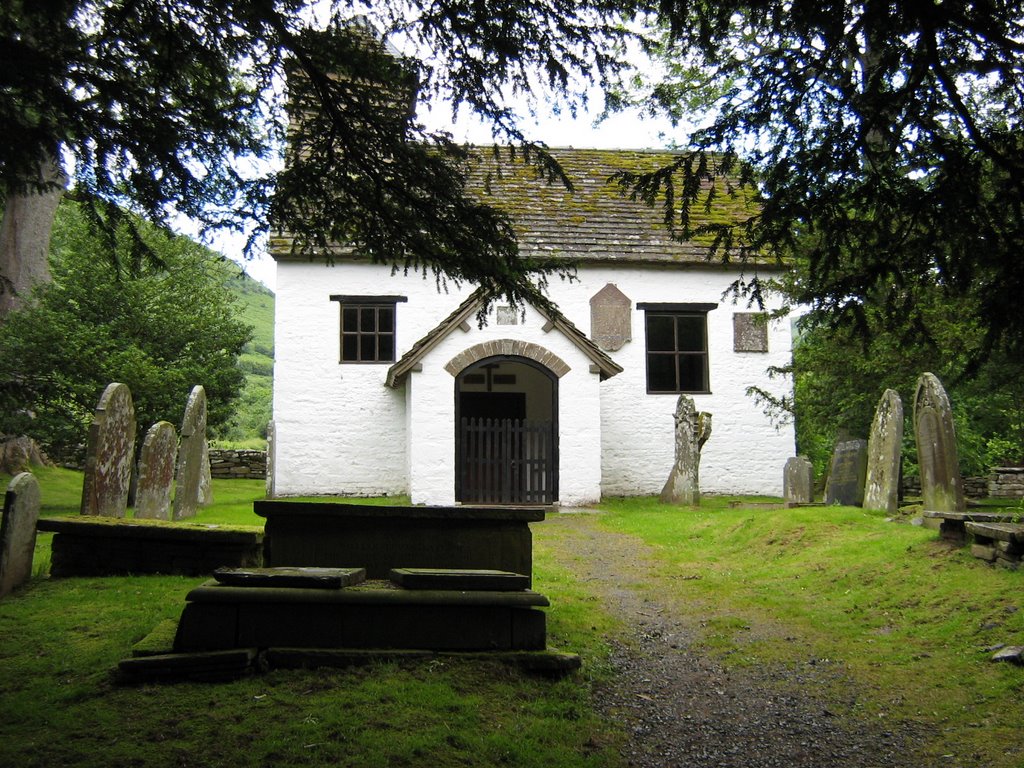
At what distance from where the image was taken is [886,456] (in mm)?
12023

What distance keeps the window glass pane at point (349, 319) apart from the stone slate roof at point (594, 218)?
3817mm

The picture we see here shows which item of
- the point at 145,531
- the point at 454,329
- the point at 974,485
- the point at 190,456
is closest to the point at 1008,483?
the point at 974,485

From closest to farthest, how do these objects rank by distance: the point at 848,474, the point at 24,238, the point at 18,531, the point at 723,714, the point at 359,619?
the point at 723,714, the point at 359,619, the point at 18,531, the point at 848,474, the point at 24,238

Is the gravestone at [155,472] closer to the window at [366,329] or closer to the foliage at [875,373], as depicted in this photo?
the window at [366,329]

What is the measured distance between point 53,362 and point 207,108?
11779mm

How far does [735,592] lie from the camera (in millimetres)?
8914

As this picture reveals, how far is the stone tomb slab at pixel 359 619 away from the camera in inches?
212

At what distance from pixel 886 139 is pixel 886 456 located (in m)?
7.62

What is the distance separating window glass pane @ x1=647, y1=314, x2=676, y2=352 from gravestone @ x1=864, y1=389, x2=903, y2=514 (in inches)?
341

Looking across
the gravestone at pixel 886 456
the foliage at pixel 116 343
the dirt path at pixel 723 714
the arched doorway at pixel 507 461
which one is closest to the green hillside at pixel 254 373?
the foliage at pixel 116 343

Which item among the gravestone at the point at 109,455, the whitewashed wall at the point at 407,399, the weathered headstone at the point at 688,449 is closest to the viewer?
the gravestone at the point at 109,455

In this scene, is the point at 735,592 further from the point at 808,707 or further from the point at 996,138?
the point at 996,138

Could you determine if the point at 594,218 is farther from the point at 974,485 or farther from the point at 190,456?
the point at 190,456

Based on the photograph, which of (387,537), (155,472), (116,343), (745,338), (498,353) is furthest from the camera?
(745,338)
